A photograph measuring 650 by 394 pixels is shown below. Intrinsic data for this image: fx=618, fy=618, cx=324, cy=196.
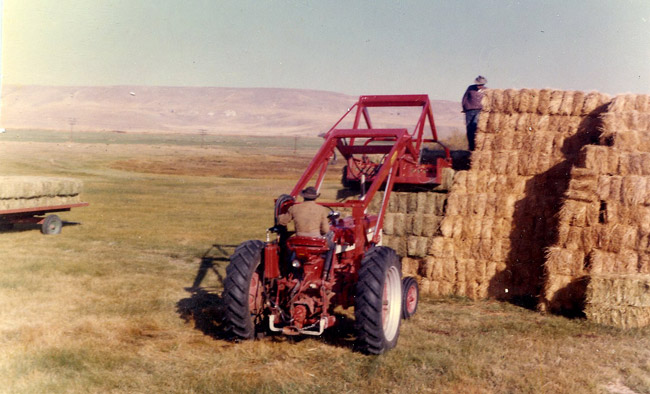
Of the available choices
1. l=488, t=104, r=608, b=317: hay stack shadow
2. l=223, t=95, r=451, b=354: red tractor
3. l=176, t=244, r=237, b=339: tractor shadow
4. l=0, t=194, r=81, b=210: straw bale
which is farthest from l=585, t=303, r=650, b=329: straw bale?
l=0, t=194, r=81, b=210: straw bale

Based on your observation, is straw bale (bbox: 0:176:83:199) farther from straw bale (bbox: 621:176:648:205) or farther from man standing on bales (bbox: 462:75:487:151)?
straw bale (bbox: 621:176:648:205)

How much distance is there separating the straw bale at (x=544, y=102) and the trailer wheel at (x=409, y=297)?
4.64 meters

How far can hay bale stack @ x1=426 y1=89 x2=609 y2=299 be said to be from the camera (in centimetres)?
1077

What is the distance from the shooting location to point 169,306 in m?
9.67

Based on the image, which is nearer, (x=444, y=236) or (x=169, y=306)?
(x=169, y=306)

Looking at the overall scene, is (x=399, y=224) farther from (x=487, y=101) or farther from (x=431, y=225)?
(x=487, y=101)

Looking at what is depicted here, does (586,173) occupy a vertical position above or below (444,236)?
above

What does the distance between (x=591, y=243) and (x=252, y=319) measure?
17.6 feet

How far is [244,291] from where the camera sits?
7250mm

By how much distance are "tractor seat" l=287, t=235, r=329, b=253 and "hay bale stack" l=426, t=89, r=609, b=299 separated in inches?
166

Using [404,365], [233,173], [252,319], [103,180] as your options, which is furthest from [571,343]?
[233,173]

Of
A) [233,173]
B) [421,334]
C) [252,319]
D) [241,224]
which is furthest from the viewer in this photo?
[233,173]

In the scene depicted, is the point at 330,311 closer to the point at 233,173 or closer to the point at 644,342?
the point at 644,342

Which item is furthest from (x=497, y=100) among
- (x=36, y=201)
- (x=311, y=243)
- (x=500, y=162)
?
(x=36, y=201)
